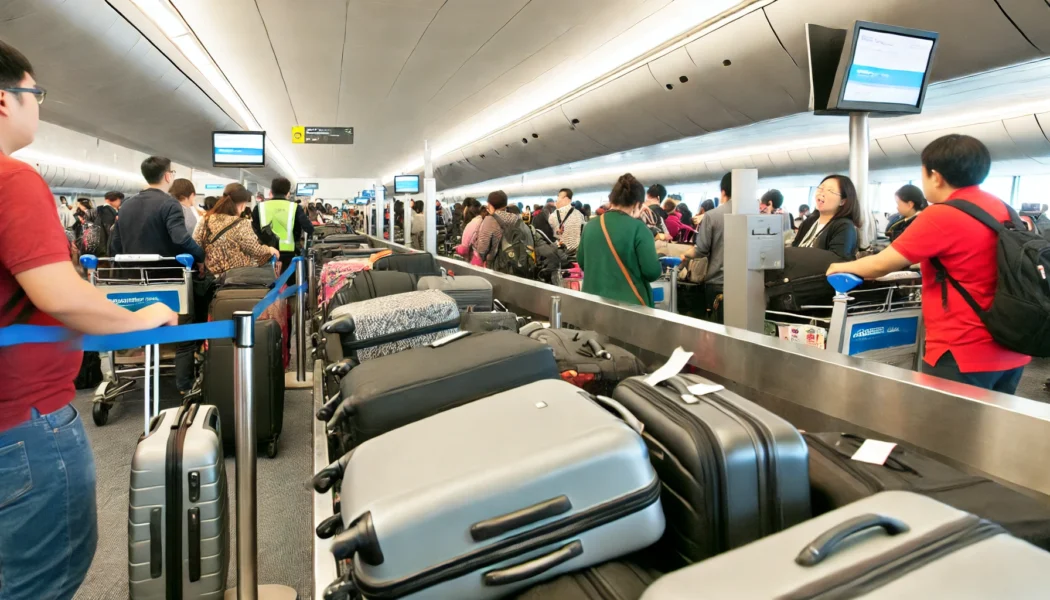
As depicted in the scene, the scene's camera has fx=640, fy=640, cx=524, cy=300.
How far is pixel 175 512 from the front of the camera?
1977 millimetres

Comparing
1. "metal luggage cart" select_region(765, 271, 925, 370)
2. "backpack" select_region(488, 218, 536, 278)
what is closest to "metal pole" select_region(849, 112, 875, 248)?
"metal luggage cart" select_region(765, 271, 925, 370)

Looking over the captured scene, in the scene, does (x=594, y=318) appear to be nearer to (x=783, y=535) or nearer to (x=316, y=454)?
(x=316, y=454)

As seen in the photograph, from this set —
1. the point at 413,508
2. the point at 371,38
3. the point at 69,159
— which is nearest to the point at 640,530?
the point at 413,508

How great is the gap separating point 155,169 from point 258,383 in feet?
6.40

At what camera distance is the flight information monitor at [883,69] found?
3.61 meters

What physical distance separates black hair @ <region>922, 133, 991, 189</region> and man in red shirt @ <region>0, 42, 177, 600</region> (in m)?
2.63

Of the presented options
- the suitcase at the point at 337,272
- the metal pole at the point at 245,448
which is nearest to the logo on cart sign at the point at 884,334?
the metal pole at the point at 245,448

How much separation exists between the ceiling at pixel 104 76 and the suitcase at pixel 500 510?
19.1 feet

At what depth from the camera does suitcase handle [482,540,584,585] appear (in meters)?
1.06

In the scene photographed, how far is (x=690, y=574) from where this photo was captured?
909 mm

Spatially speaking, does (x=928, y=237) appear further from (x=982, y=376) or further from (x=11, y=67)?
(x=11, y=67)

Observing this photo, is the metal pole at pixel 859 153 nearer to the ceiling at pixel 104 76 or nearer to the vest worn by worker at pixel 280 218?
the vest worn by worker at pixel 280 218

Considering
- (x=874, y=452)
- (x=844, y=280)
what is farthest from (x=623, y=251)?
(x=874, y=452)

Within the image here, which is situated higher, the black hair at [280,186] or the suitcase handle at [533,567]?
the black hair at [280,186]
